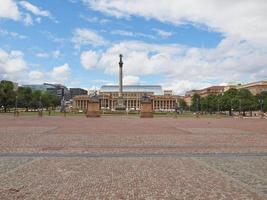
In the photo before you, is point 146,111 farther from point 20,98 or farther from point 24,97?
point 24,97

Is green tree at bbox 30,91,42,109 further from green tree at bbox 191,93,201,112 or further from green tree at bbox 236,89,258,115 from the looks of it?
green tree at bbox 236,89,258,115

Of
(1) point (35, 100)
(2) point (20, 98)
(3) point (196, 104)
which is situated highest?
(2) point (20, 98)

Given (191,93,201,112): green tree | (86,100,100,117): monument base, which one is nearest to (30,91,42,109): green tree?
(191,93,201,112): green tree

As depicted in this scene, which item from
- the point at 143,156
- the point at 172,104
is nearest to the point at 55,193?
the point at 143,156

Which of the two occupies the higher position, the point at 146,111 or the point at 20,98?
the point at 20,98

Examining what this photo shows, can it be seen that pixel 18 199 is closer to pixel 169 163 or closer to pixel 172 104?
pixel 169 163

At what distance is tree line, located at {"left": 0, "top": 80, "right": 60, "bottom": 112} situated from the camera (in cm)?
11550

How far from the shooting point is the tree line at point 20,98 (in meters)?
116

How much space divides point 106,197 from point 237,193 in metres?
3.00

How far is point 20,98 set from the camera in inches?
5192

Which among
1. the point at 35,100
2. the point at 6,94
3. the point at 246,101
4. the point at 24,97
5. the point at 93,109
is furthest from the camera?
the point at 35,100

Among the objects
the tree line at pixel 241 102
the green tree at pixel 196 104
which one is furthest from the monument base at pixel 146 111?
the green tree at pixel 196 104

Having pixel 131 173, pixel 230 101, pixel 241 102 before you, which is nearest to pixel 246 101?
pixel 241 102

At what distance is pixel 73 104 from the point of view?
196m
